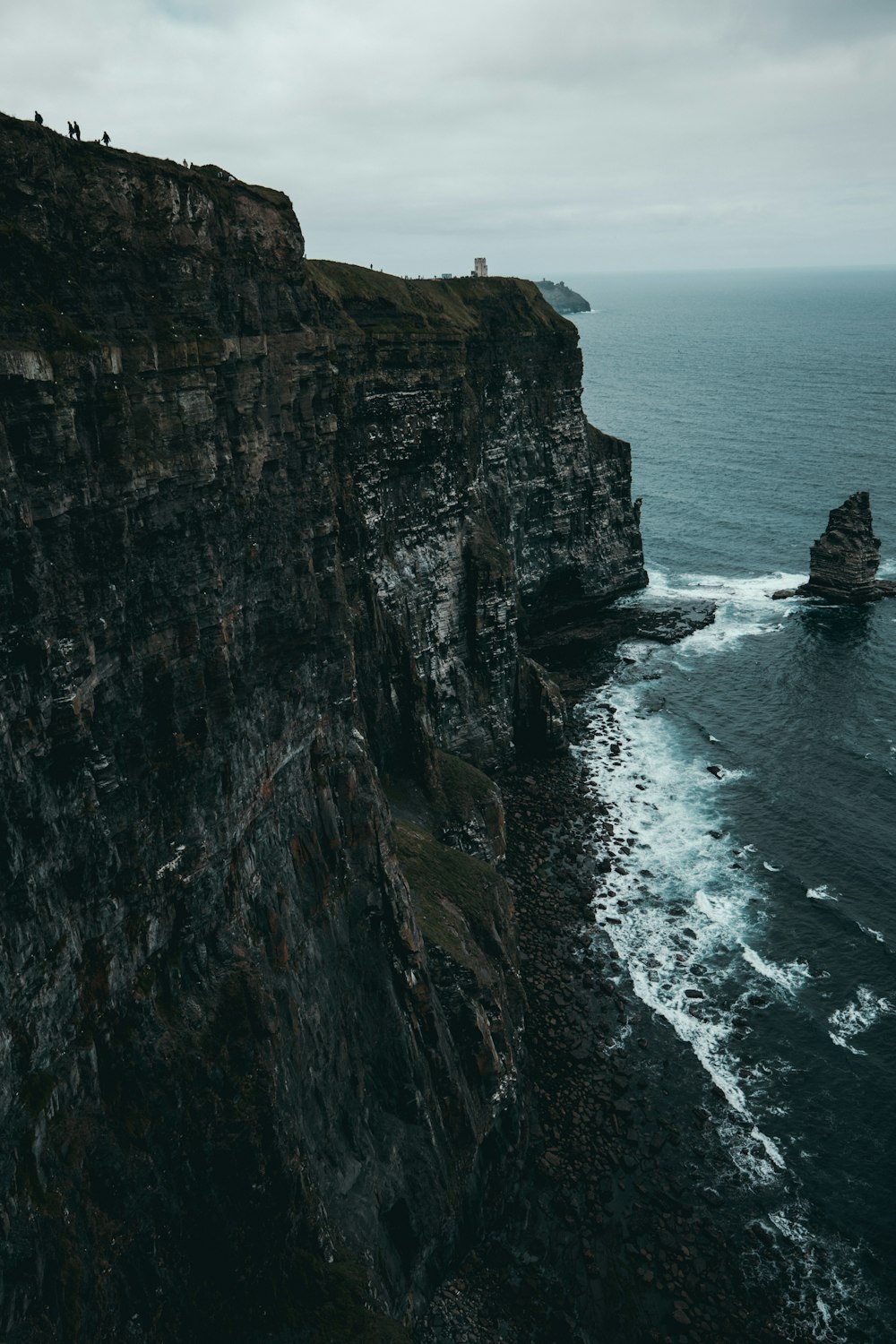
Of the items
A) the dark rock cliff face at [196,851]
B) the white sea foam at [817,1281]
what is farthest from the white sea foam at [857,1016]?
the dark rock cliff face at [196,851]

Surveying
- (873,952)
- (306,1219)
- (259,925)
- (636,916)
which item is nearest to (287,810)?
(259,925)

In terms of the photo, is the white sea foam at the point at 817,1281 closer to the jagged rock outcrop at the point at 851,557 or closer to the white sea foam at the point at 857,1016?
the white sea foam at the point at 857,1016

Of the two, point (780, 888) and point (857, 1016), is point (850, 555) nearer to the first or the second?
point (780, 888)

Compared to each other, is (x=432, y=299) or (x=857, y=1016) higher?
(x=432, y=299)

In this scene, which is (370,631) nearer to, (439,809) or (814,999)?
(439,809)

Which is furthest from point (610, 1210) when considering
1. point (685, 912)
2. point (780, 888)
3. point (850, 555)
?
point (850, 555)
